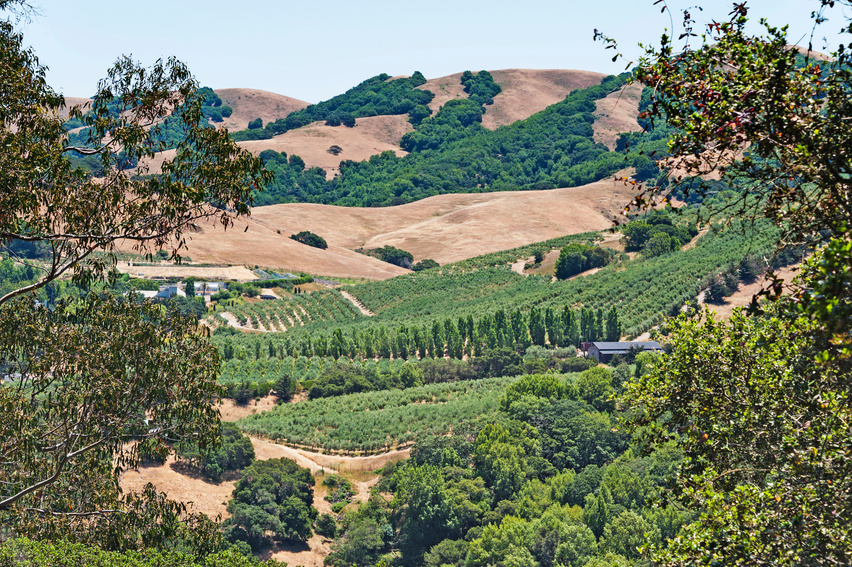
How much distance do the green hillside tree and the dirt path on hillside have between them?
80.8 m

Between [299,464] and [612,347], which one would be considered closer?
[299,464]

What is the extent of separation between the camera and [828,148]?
812cm

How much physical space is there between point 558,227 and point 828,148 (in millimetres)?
156687

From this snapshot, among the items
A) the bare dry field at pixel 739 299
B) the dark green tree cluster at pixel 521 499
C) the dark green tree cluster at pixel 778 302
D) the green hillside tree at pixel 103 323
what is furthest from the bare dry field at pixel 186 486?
the bare dry field at pixel 739 299

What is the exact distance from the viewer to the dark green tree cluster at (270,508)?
41.1 metres

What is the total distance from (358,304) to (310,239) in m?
46.9

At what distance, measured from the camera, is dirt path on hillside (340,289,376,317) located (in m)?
99.8

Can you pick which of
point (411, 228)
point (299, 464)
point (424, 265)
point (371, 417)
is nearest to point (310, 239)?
point (424, 265)

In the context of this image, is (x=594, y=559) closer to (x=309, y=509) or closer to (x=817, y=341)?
(x=309, y=509)

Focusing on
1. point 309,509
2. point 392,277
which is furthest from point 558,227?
point 309,509

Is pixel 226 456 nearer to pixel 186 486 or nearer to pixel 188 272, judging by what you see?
pixel 186 486

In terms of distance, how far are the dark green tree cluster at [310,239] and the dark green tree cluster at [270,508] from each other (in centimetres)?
10429

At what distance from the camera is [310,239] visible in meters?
148

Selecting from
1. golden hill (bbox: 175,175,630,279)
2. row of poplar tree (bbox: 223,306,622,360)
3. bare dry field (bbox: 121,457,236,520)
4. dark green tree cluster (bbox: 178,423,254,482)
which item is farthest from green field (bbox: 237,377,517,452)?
golden hill (bbox: 175,175,630,279)
